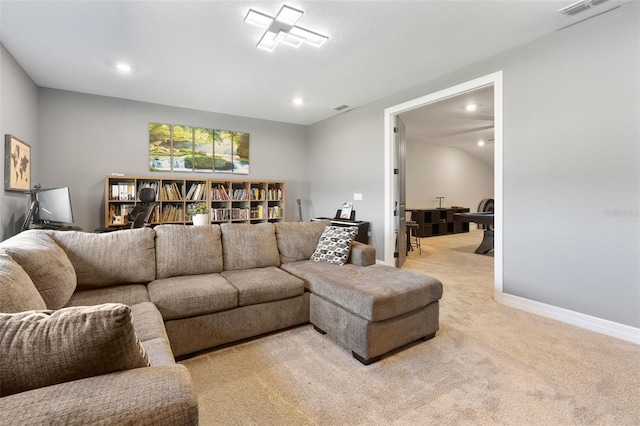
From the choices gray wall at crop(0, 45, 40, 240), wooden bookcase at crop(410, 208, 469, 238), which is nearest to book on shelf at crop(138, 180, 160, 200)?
gray wall at crop(0, 45, 40, 240)

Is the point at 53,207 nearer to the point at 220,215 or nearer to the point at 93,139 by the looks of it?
the point at 93,139

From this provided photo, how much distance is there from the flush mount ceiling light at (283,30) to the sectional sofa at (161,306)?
5.72 feet

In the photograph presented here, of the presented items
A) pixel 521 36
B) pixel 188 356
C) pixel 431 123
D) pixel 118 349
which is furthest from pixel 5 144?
pixel 431 123

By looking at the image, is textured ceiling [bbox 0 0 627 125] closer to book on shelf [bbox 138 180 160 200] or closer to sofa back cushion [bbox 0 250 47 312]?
book on shelf [bbox 138 180 160 200]

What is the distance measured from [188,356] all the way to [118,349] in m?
1.42

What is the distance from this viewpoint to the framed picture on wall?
9.39 ft

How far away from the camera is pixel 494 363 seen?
1.90 meters

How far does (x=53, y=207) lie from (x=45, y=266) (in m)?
2.14

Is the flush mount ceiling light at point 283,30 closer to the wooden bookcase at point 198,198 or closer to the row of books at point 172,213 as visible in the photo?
the wooden bookcase at point 198,198

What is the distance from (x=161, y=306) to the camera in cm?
190

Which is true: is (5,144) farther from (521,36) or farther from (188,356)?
(521,36)

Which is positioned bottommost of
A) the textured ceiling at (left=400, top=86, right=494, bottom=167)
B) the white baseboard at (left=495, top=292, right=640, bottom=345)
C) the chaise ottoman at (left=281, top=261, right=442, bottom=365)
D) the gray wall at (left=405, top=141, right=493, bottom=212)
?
the white baseboard at (left=495, top=292, right=640, bottom=345)

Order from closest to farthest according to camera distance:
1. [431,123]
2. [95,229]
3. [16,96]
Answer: [16,96] → [95,229] → [431,123]

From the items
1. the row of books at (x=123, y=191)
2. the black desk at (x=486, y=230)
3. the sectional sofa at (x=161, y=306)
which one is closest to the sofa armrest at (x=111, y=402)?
the sectional sofa at (x=161, y=306)
